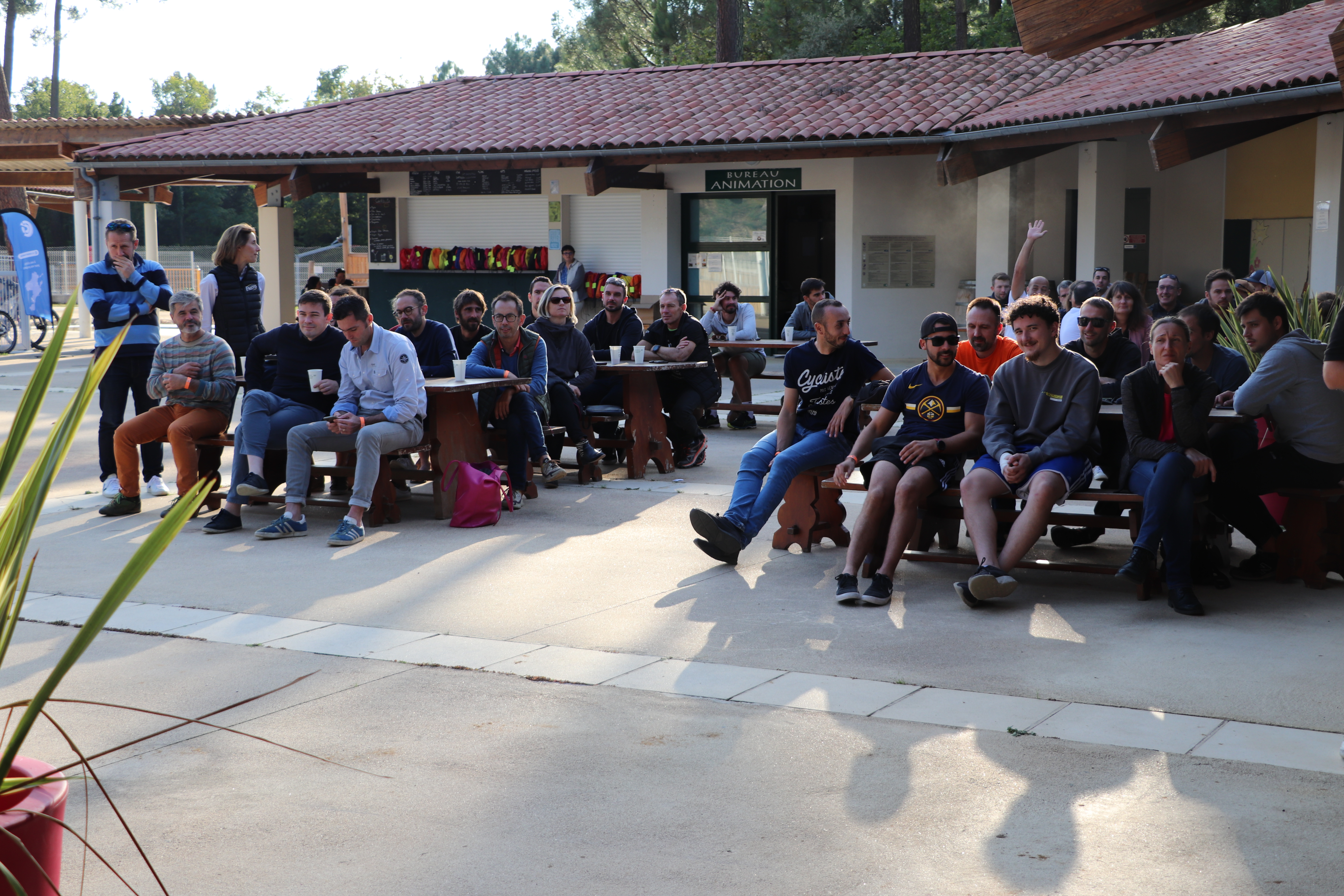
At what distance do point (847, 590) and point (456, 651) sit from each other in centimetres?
173

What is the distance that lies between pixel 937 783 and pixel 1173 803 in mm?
604

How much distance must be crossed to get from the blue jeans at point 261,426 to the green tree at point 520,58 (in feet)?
220

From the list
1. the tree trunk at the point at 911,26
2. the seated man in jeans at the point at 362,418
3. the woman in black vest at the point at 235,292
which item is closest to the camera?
the seated man in jeans at the point at 362,418

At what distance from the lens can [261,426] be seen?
7.54 m

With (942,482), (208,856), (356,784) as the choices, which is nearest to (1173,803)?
(356,784)

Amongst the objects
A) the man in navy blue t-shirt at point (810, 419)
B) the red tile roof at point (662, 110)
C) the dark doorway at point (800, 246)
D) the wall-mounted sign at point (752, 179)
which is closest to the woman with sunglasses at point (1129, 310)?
the man in navy blue t-shirt at point (810, 419)

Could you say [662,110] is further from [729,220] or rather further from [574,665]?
[574,665]

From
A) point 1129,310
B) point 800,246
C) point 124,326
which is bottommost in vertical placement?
point 124,326

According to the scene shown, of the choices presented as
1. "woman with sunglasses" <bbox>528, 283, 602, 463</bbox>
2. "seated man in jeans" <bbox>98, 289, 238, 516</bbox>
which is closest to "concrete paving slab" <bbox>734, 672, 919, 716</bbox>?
"seated man in jeans" <bbox>98, 289, 238, 516</bbox>

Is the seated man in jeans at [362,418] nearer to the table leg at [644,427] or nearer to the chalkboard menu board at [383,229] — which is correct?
the table leg at [644,427]

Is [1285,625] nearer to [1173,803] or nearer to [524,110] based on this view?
[1173,803]

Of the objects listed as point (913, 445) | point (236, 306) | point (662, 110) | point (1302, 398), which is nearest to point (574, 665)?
point (913, 445)

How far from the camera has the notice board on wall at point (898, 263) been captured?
60.7ft

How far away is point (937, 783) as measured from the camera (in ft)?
11.7
